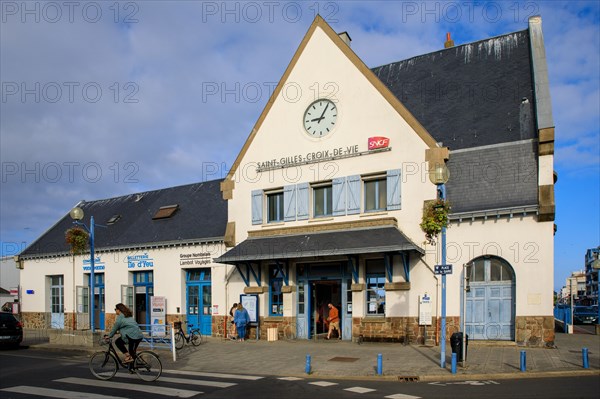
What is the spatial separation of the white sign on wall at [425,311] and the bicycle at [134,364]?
900cm

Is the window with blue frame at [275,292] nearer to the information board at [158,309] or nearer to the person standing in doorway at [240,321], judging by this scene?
the person standing in doorway at [240,321]

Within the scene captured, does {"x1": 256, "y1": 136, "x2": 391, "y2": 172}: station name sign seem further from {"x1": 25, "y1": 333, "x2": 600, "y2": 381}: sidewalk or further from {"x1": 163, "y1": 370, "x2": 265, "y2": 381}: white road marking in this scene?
{"x1": 163, "y1": 370, "x2": 265, "y2": 381}: white road marking

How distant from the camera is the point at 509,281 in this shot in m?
17.4

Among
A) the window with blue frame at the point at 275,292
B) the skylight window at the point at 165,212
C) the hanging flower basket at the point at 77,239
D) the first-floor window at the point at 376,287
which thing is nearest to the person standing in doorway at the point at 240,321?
the window with blue frame at the point at 275,292

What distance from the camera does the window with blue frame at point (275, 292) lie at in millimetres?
21625

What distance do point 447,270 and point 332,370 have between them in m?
3.78

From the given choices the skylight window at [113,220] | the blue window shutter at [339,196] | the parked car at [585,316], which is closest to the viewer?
the blue window shutter at [339,196]

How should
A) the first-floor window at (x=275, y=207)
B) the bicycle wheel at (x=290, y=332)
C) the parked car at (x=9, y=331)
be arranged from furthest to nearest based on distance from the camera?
1. the first-floor window at (x=275, y=207)
2. the bicycle wheel at (x=290, y=332)
3. the parked car at (x=9, y=331)

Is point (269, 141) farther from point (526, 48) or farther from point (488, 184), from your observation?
point (526, 48)

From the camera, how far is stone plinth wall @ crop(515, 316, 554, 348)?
1658cm

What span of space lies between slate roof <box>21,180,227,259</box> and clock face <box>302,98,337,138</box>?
617 cm

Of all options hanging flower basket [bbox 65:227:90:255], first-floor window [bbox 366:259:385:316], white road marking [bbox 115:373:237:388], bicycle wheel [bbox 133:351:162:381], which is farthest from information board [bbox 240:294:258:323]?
hanging flower basket [bbox 65:227:90:255]

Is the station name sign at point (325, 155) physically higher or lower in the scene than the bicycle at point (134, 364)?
higher

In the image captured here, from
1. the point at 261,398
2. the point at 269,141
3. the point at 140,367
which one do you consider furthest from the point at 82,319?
the point at 261,398
